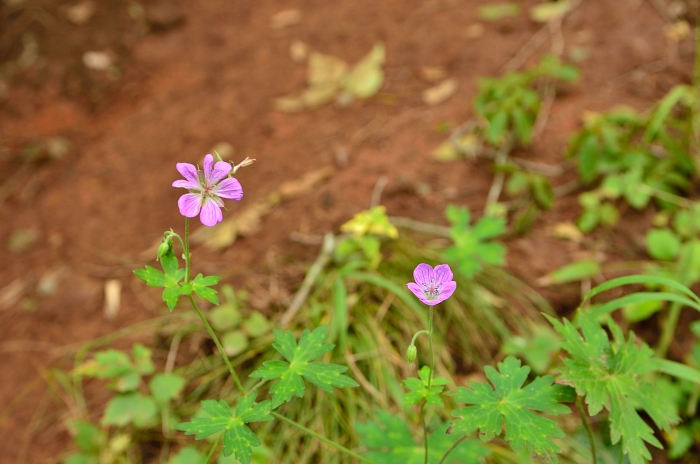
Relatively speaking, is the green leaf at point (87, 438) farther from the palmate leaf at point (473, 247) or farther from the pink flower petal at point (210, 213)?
the palmate leaf at point (473, 247)

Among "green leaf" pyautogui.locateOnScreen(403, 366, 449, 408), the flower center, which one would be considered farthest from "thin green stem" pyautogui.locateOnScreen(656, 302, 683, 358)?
the flower center

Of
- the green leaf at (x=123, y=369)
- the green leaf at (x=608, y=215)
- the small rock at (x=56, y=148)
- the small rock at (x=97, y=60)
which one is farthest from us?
the small rock at (x=97, y=60)

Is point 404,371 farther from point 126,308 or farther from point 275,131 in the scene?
point 275,131

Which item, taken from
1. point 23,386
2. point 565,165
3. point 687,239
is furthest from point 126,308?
point 687,239

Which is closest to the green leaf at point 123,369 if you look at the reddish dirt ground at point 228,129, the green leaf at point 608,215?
the reddish dirt ground at point 228,129

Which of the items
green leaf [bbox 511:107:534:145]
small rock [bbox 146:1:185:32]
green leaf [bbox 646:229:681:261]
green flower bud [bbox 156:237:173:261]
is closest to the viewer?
green flower bud [bbox 156:237:173:261]

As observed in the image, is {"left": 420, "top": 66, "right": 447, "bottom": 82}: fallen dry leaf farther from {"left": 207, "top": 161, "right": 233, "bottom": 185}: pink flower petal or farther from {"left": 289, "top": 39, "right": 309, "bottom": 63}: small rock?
{"left": 207, "top": 161, "right": 233, "bottom": 185}: pink flower petal
